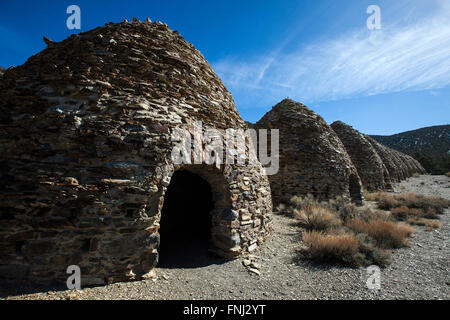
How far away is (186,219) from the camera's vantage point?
644 centimetres

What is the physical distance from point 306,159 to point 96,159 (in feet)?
27.3

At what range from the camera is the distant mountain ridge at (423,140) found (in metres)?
48.9

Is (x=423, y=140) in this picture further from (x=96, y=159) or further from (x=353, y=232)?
(x=96, y=159)

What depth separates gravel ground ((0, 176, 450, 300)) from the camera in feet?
9.49

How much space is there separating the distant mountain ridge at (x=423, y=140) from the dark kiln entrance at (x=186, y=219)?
62.0m

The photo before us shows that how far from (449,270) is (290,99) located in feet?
29.5

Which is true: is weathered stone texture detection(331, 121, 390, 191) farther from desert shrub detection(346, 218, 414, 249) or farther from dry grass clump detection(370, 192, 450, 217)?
desert shrub detection(346, 218, 414, 249)

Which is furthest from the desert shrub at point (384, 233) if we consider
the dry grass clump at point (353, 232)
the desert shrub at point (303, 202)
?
the desert shrub at point (303, 202)

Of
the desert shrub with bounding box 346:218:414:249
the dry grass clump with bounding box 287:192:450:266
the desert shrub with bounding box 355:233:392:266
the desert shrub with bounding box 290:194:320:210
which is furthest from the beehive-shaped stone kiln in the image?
the desert shrub with bounding box 290:194:320:210

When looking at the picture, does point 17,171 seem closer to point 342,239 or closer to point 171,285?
point 171,285

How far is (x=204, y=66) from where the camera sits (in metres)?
5.24

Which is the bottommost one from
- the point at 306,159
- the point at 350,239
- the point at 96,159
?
the point at 350,239

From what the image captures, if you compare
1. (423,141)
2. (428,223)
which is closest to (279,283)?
(428,223)
